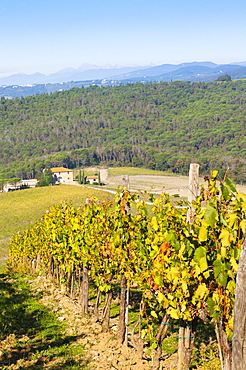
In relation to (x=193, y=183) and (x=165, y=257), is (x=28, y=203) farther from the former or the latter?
(x=165, y=257)

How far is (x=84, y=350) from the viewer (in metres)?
7.50

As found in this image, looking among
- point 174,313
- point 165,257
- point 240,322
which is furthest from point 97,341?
point 240,322

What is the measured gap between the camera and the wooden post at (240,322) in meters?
3.06

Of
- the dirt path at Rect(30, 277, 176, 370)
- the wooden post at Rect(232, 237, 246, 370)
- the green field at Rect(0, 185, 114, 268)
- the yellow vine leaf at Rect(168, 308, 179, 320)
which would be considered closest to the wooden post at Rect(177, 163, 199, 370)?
the yellow vine leaf at Rect(168, 308, 179, 320)

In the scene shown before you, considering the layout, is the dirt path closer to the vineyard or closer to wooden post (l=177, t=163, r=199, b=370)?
the vineyard

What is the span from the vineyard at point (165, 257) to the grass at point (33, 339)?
1.06m

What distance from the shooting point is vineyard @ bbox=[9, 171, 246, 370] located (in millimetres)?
4184

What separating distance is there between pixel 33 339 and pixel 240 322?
6.11 m

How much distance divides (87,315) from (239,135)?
166 meters

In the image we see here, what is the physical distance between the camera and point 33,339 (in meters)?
8.04

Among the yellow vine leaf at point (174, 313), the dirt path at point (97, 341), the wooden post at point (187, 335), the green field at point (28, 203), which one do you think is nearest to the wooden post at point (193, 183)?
the wooden post at point (187, 335)

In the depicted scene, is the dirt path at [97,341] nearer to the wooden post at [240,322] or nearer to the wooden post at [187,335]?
the wooden post at [187,335]

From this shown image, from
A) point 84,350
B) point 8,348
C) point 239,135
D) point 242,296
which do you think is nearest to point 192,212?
point 242,296

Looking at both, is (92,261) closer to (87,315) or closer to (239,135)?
(87,315)
